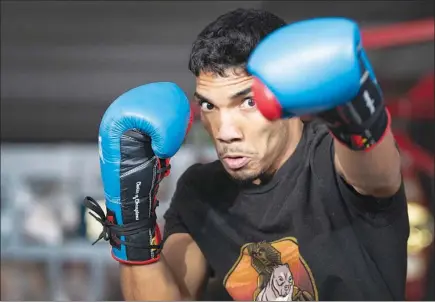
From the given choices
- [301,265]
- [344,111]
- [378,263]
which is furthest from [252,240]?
[344,111]

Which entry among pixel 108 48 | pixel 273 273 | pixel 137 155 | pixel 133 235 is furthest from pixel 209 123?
pixel 108 48

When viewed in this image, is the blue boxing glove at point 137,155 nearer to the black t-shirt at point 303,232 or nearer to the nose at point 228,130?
the nose at point 228,130

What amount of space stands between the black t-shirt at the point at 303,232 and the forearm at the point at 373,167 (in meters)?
0.08

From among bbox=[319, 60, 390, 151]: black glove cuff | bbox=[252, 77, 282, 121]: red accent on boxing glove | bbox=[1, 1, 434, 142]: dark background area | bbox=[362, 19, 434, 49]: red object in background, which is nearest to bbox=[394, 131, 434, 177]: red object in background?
bbox=[1, 1, 434, 142]: dark background area

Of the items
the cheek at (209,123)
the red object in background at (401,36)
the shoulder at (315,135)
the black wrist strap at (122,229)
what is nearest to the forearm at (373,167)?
the shoulder at (315,135)

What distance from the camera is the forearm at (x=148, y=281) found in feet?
4.55

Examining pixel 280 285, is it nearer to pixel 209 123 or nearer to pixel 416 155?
pixel 209 123

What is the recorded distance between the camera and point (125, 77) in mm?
2604

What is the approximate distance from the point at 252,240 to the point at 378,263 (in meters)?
0.27

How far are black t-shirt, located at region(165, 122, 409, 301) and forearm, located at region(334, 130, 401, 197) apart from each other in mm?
77

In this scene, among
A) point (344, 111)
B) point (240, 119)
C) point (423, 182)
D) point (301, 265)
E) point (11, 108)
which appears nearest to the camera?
point (344, 111)

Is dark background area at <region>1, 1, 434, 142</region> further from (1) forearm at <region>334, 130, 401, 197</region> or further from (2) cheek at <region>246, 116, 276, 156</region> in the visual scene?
(1) forearm at <region>334, 130, 401, 197</region>

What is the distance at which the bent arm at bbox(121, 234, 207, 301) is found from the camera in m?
1.39

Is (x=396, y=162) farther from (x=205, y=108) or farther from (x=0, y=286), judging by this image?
(x=0, y=286)
